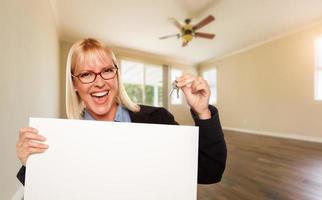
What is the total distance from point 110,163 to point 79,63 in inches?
16.4

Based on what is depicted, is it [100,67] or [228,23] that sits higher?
[228,23]

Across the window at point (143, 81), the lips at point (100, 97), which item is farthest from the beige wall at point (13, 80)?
the window at point (143, 81)

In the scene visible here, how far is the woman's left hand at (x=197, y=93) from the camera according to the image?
0.59 m

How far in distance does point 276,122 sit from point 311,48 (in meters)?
1.90

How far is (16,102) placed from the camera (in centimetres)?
133

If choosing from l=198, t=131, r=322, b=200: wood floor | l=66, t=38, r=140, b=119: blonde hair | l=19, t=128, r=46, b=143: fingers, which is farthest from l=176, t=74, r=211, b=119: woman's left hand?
l=198, t=131, r=322, b=200: wood floor

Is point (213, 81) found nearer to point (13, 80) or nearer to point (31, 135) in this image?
point (13, 80)

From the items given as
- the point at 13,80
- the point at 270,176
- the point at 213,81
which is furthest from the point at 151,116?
the point at 213,81

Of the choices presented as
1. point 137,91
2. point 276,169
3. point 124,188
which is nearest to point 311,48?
point 276,169

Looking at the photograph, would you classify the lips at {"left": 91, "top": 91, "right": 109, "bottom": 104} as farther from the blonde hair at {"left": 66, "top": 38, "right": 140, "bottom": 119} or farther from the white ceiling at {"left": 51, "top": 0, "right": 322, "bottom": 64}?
the white ceiling at {"left": 51, "top": 0, "right": 322, "bottom": 64}

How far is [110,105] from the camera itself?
2.49ft

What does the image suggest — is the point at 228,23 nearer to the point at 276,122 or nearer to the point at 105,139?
the point at 276,122

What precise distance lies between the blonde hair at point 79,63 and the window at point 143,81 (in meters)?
5.18

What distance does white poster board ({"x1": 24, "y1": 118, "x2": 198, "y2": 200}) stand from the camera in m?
0.48
